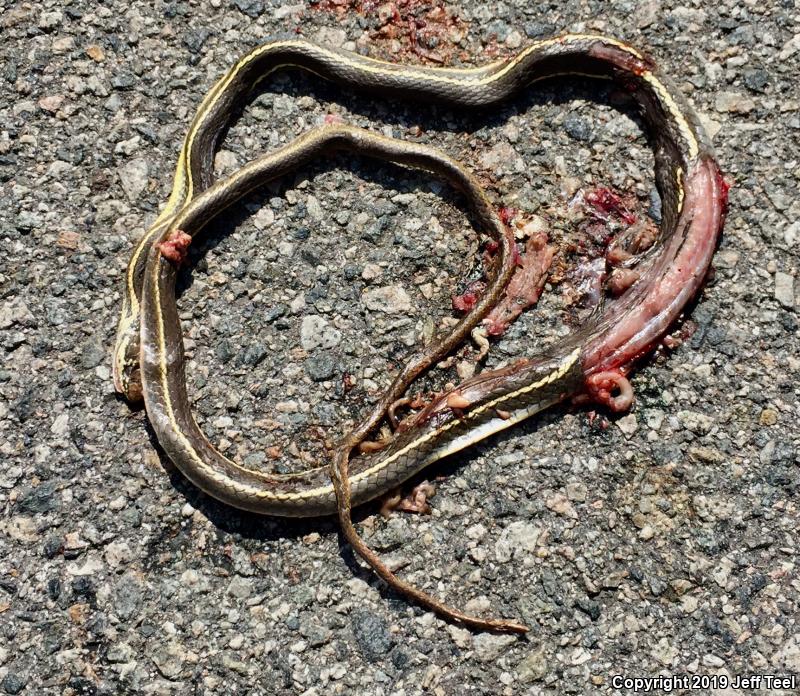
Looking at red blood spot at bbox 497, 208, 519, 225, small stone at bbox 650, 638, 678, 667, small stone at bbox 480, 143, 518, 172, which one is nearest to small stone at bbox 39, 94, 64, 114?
small stone at bbox 480, 143, 518, 172

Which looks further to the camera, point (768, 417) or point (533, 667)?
point (768, 417)

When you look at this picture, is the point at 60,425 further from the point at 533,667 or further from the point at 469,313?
the point at 533,667

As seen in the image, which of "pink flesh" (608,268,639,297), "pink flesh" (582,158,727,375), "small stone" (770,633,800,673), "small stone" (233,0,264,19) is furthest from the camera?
"small stone" (233,0,264,19)

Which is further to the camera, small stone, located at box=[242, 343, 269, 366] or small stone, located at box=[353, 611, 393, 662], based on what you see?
small stone, located at box=[242, 343, 269, 366]

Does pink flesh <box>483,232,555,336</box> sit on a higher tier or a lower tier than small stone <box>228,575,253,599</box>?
higher

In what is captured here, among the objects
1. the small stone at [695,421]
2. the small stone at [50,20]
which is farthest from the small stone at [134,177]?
the small stone at [695,421]

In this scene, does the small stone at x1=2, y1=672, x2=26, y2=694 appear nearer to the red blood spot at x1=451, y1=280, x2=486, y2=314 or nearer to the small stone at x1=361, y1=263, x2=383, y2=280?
the small stone at x1=361, y1=263, x2=383, y2=280

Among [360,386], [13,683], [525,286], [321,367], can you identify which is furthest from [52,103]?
[13,683]

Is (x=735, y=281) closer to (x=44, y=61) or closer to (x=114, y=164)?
(x=114, y=164)
